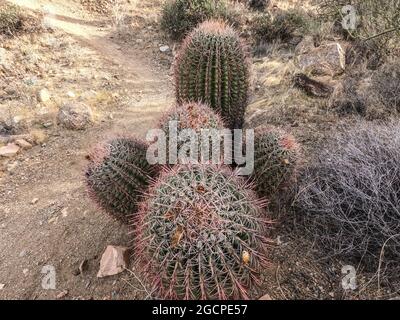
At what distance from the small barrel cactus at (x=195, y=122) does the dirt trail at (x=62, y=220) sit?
1.01 meters

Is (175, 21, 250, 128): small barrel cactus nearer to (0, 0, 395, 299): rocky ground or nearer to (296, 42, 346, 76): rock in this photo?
(0, 0, 395, 299): rocky ground

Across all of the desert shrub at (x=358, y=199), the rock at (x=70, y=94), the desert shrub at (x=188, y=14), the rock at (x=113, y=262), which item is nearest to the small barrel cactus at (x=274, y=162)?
the desert shrub at (x=358, y=199)

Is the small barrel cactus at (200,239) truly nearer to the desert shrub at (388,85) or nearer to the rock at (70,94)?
the desert shrub at (388,85)

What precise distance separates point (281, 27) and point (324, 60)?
88.5 inches

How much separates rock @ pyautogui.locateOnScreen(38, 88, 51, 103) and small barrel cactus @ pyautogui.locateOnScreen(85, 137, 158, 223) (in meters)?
3.20

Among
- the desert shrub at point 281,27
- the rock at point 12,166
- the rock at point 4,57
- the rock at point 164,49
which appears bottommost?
the rock at point 12,166

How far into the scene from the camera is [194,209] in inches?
84.0

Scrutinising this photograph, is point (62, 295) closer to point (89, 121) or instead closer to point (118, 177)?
point (118, 177)

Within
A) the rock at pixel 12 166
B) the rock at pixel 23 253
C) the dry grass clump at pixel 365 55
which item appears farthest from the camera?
the dry grass clump at pixel 365 55

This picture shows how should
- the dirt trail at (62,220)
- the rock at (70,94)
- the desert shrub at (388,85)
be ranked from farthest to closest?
the rock at (70,94), the desert shrub at (388,85), the dirt trail at (62,220)

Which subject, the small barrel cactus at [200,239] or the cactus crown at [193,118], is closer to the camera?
the small barrel cactus at [200,239]

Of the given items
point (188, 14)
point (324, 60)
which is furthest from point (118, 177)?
point (188, 14)

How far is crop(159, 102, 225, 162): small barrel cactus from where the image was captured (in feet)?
9.77

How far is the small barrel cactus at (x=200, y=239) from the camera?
2086 millimetres
